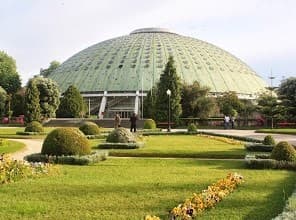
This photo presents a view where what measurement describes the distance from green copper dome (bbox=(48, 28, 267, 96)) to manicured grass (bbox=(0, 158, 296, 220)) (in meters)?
62.9

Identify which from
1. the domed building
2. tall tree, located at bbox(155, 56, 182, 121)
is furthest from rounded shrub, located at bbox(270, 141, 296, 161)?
the domed building

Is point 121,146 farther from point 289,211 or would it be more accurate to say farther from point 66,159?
point 289,211

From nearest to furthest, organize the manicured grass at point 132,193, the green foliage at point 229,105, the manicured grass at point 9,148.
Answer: the manicured grass at point 132,193
the manicured grass at point 9,148
the green foliage at point 229,105

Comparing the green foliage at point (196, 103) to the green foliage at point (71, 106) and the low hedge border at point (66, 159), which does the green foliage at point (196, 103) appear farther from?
the low hedge border at point (66, 159)

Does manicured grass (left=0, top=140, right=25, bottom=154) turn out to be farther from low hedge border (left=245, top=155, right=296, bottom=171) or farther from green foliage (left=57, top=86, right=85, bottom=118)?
green foliage (left=57, top=86, right=85, bottom=118)

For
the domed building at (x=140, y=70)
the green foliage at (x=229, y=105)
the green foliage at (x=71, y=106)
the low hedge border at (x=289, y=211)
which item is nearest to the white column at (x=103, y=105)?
the domed building at (x=140, y=70)

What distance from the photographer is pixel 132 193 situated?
953cm

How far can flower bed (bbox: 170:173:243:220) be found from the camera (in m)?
7.38

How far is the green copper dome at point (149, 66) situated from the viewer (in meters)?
80.4

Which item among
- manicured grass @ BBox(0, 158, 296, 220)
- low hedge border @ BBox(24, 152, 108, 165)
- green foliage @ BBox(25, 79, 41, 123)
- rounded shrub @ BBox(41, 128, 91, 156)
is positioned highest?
green foliage @ BBox(25, 79, 41, 123)

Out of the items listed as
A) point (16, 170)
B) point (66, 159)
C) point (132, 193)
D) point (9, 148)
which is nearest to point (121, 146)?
point (9, 148)

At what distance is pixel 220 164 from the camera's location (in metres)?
15.4

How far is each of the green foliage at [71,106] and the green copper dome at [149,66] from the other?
15.2m

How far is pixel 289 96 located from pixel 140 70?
3549 centimetres
